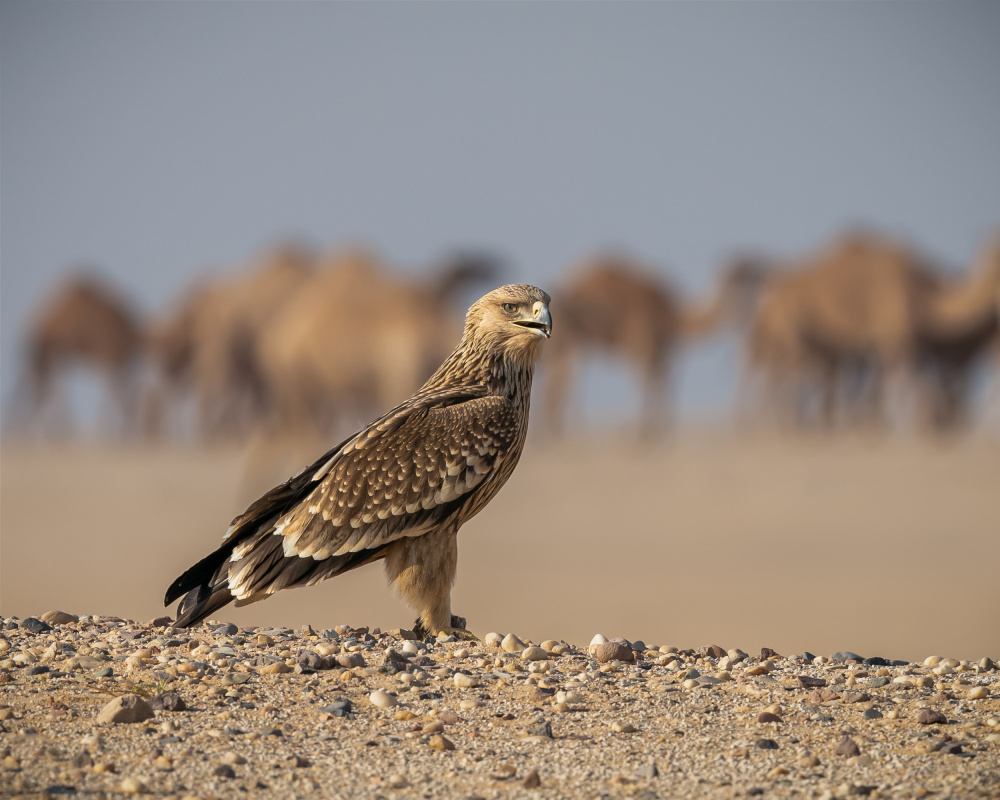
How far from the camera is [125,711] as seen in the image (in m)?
5.72

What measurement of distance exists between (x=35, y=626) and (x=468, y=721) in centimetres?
281

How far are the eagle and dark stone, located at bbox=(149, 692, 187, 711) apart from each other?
4.41 ft

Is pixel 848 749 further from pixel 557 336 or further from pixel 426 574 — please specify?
pixel 557 336

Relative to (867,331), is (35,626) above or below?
below

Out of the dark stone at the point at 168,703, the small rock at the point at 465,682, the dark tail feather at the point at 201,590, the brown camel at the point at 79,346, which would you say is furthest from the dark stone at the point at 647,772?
the brown camel at the point at 79,346

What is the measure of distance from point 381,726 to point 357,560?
5.92ft

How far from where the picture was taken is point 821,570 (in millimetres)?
21234

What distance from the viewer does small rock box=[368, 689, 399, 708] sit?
606 centimetres

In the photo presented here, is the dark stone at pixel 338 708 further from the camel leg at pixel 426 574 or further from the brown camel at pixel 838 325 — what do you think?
the brown camel at pixel 838 325

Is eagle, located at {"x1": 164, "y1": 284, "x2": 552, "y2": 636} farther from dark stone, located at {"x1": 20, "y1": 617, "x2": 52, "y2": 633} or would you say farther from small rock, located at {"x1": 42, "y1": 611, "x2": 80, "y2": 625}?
Answer: small rock, located at {"x1": 42, "y1": 611, "x2": 80, "y2": 625}

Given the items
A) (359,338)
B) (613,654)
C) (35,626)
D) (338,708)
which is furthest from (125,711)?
(359,338)

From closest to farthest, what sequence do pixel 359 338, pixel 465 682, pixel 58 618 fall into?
pixel 465 682, pixel 58 618, pixel 359 338

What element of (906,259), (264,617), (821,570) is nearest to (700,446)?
(906,259)

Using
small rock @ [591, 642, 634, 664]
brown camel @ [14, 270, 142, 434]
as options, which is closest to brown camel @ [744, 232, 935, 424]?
brown camel @ [14, 270, 142, 434]
